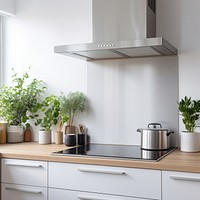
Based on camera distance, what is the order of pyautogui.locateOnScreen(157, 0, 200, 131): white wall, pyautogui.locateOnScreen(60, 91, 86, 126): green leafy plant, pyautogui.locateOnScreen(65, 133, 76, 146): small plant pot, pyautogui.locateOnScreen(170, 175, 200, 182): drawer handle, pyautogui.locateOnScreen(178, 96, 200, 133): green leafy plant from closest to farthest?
pyautogui.locateOnScreen(170, 175, 200, 182): drawer handle
pyautogui.locateOnScreen(178, 96, 200, 133): green leafy plant
pyautogui.locateOnScreen(157, 0, 200, 131): white wall
pyautogui.locateOnScreen(65, 133, 76, 146): small plant pot
pyautogui.locateOnScreen(60, 91, 86, 126): green leafy plant

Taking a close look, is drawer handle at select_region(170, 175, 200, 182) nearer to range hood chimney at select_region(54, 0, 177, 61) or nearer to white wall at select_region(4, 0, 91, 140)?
range hood chimney at select_region(54, 0, 177, 61)

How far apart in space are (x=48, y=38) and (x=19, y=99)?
23.9 inches

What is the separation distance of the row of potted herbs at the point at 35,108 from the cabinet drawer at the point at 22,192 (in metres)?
0.55

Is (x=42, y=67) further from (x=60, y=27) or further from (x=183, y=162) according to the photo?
(x=183, y=162)

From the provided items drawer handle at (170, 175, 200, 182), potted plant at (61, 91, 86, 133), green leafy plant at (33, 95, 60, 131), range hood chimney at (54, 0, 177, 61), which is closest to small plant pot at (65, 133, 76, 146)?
potted plant at (61, 91, 86, 133)

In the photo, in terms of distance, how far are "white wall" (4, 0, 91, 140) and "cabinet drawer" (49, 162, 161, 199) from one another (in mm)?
891

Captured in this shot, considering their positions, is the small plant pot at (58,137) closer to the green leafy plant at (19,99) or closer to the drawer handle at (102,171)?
the green leafy plant at (19,99)

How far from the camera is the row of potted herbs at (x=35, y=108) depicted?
2723 millimetres

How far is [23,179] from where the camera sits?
2.22 meters

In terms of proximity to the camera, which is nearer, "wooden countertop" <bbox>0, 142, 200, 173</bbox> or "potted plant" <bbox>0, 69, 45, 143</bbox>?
"wooden countertop" <bbox>0, 142, 200, 173</bbox>

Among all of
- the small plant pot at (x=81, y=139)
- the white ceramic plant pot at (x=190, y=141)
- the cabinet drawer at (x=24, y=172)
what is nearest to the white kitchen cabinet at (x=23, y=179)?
the cabinet drawer at (x=24, y=172)

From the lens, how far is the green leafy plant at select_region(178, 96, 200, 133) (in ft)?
7.41

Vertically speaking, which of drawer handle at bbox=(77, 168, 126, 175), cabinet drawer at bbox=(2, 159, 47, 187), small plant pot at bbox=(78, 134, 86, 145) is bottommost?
cabinet drawer at bbox=(2, 159, 47, 187)

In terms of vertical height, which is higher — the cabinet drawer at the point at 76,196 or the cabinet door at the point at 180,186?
the cabinet door at the point at 180,186
